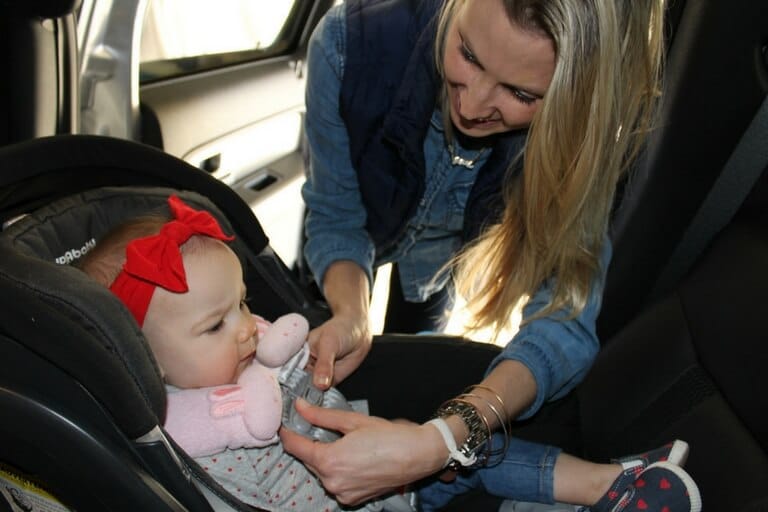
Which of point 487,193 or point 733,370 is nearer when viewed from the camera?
point 733,370

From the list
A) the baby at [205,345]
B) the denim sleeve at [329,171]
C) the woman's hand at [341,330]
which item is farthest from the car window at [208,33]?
the baby at [205,345]

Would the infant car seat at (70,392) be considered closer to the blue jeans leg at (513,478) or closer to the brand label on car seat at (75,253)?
the brand label on car seat at (75,253)

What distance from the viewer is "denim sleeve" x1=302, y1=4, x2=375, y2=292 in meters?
1.33

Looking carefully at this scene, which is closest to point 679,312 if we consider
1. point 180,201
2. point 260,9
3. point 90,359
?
point 180,201

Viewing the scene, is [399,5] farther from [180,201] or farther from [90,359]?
[90,359]

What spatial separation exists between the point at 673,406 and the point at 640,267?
426 mm

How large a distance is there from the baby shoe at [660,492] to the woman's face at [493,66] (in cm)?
61

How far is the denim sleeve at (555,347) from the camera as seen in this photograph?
1.27 metres

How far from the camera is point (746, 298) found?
1235 mm

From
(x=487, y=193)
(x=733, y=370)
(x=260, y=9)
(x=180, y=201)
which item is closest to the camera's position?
(x=180, y=201)

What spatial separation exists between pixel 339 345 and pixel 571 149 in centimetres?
51

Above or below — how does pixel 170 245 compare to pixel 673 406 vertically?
above

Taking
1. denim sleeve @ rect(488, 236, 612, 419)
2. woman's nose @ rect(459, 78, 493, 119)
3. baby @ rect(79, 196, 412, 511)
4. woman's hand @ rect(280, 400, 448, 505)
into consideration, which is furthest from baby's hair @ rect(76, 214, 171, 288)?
denim sleeve @ rect(488, 236, 612, 419)

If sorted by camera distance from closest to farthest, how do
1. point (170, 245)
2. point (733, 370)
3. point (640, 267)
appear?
point (170, 245), point (733, 370), point (640, 267)
